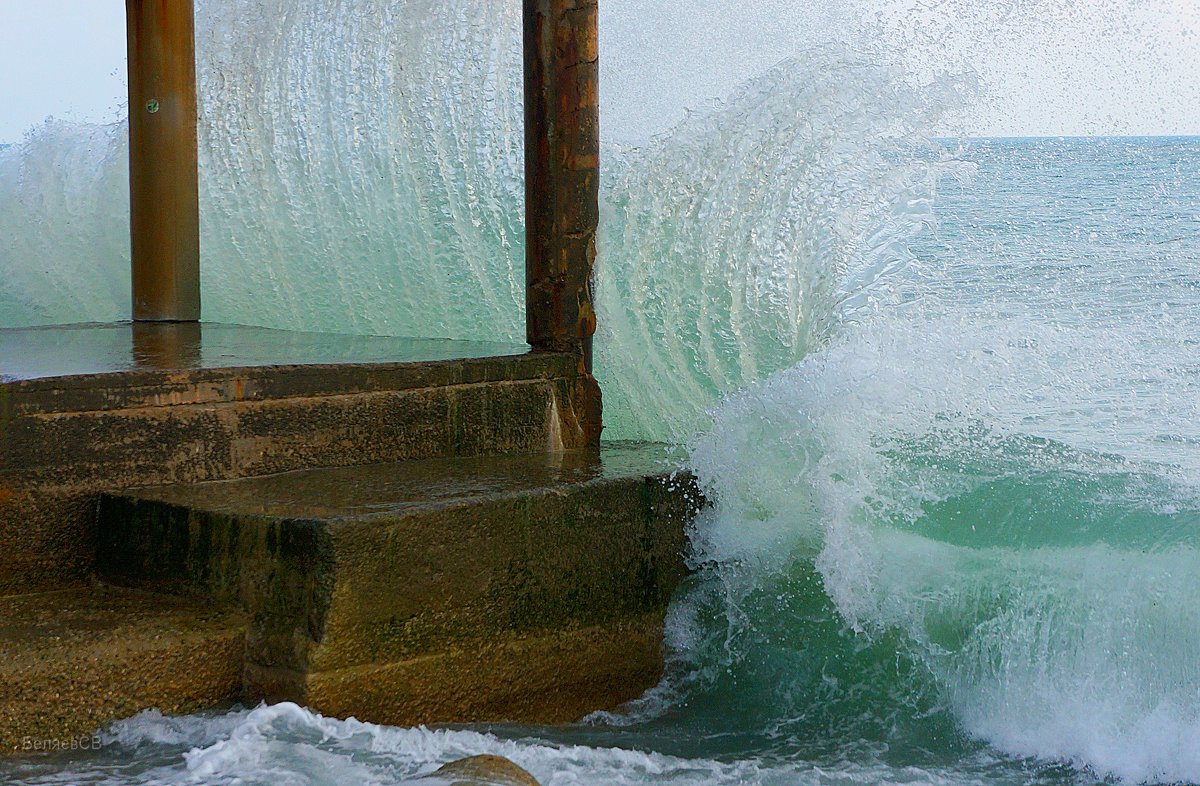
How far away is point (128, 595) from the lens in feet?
10.5

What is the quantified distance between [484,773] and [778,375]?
208 cm

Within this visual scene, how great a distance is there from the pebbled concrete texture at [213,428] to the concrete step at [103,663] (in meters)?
0.22

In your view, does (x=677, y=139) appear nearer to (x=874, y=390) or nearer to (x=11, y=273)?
(x=874, y=390)

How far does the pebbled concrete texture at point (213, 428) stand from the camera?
321 centimetres

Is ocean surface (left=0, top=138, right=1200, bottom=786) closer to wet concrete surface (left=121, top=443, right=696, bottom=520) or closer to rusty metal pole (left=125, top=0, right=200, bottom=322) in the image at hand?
wet concrete surface (left=121, top=443, right=696, bottom=520)

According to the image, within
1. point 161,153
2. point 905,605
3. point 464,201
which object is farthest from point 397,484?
point 464,201

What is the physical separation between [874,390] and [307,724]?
200cm

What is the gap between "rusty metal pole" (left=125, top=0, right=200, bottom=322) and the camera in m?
5.90

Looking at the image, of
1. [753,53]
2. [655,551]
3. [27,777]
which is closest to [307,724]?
[27,777]

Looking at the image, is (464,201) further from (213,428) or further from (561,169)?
(213,428)

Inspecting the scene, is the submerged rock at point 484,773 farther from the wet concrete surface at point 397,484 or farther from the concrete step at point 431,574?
the wet concrete surface at point 397,484

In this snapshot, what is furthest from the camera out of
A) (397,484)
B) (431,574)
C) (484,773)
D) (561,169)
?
(561,169)

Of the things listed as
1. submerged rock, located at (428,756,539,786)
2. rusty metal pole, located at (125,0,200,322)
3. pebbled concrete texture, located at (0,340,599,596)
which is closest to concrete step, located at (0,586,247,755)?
pebbled concrete texture, located at (0,340,599,596)

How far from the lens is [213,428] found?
3479 mm
